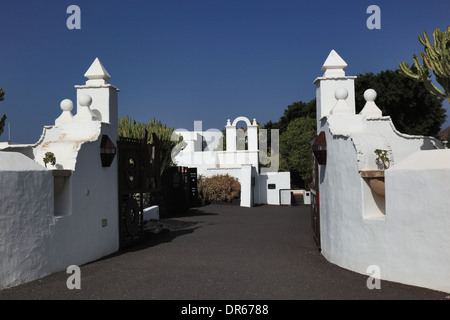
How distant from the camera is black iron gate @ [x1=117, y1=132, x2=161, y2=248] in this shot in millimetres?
9633

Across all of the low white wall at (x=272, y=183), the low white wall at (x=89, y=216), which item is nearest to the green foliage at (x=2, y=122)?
the low white wall at (x=89, y=216)

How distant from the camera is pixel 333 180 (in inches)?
307

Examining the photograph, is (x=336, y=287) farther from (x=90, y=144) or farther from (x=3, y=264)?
(x=90, y=144)

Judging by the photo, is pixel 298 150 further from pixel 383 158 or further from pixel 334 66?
pixel 383 158

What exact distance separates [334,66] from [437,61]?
2.30 meters

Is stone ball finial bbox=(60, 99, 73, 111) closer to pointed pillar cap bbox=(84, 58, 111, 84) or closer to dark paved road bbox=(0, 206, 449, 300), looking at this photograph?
pointed pillar cap bbox=(84, 58, 111, 84)

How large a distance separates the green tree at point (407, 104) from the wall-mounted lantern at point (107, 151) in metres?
25.4

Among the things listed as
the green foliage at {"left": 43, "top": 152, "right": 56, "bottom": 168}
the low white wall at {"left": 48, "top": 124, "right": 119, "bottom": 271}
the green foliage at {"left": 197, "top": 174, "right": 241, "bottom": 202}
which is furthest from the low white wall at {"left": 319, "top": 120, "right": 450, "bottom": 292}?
the green foliage at {"left": 197, "top": 174, "right": 241, "bottom": 202}

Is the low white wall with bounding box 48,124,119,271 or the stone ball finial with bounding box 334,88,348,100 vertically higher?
the stone ball finial with bounding box 334,88,348,100

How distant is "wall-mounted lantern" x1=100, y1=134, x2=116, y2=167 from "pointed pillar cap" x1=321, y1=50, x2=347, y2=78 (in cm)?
504

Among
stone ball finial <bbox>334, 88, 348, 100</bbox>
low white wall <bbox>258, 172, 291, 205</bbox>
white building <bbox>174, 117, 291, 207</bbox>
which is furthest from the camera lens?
low white wall <bbox>258, 172, 291, 205</bbox>

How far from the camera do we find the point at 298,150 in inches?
1359

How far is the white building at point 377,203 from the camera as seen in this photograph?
18.4 feet

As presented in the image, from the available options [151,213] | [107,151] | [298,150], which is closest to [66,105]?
[107,151]
